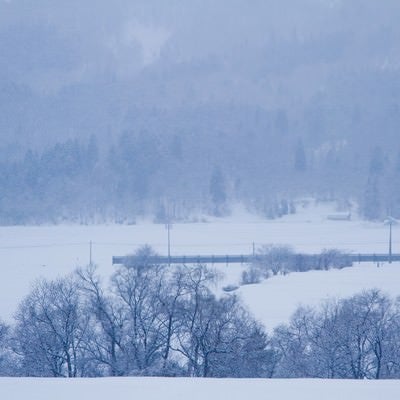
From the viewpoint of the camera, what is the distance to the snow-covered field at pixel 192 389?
5.67m

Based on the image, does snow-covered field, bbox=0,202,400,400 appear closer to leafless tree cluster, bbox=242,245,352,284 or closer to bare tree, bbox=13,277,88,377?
leafless tree cluster, bbox=242,245,352,284

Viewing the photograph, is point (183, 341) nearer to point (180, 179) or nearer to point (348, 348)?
point (348, 348)

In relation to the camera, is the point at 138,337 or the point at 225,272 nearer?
the point at 138,337

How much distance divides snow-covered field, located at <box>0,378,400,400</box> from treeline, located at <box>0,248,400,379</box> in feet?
14.0

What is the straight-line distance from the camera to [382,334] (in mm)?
11648

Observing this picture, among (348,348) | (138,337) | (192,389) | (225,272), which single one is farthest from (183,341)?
(225,272)

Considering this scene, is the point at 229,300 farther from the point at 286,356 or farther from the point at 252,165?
the point at 252,165

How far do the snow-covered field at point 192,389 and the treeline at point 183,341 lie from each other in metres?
4.28

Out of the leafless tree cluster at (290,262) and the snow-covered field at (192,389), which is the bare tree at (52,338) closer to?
the snow-covered field at (192,389)

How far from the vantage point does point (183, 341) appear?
12.5 m

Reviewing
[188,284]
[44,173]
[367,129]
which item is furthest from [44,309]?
[367,129]

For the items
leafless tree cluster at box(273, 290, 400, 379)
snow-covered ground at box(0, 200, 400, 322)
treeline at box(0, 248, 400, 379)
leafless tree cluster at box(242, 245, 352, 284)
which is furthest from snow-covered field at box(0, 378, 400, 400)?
leafless tree cluster at box(242, 245, 352, 284)

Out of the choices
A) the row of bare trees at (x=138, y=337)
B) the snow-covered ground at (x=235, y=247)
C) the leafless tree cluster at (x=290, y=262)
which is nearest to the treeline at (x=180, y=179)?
the snow-covered ground at (x=235, y=247)

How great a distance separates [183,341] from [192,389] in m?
6.80
